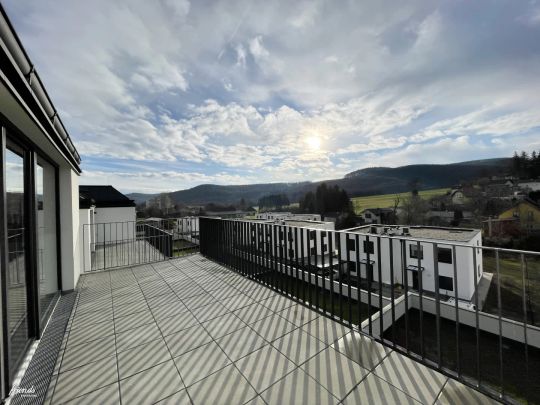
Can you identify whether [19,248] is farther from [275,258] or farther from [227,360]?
[275,258]

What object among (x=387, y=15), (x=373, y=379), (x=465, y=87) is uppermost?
(x=465, y=87)

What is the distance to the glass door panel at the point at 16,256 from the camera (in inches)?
75.9

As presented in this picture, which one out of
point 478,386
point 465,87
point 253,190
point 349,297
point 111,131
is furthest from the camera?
point 253,190

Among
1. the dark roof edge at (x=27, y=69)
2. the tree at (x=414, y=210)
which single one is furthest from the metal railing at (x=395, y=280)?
the tree at (x=414, y=210)

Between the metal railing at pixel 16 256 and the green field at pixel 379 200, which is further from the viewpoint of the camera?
the green field at pixel 379 200

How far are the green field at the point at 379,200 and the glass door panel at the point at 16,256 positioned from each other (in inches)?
2052

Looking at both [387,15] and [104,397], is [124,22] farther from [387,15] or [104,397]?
[387,15]

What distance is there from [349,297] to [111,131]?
1062cm

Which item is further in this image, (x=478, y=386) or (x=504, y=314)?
(x=478, y=386)

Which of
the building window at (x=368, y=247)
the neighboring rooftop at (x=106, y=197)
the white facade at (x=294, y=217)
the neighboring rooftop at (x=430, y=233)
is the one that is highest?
the neighboring rooftop at (x=106, y=197)

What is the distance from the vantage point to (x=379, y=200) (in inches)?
2096

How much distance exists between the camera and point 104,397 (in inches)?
66.9

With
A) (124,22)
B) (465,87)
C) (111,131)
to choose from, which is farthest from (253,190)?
(124,22)

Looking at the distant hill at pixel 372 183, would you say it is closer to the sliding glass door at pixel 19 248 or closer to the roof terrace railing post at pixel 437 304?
the sliding glass door at pixel 19 248
